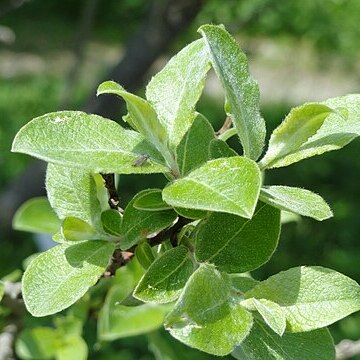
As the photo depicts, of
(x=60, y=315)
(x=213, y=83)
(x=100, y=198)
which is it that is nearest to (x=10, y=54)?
(x=213, y=83)

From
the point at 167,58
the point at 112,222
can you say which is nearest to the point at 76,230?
the point at 112,222

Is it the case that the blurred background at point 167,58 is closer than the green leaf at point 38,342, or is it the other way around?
the green leaf at point 38,342

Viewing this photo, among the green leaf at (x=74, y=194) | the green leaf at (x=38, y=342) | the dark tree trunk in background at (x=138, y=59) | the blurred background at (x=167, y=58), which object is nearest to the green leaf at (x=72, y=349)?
the green leaf at (x=38, y=342)

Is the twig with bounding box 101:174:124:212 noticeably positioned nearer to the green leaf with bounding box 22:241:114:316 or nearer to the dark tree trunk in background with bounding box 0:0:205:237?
the green leaf with bounding box 22:241:114:316

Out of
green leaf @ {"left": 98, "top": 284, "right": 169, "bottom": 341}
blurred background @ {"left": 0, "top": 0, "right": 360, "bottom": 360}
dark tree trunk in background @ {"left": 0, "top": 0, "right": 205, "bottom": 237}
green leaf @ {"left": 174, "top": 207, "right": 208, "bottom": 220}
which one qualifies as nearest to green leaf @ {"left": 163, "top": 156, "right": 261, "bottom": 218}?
green leaf @ {"left": 174, "top": 207, "right": 208, "bottom": 220}

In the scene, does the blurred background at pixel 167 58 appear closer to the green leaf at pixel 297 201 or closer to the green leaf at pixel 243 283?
the green leaf at pixel 243 283

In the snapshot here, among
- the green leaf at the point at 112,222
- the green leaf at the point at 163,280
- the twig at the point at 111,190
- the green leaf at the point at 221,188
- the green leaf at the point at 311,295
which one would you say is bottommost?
the green leaf at the point at 311,295
